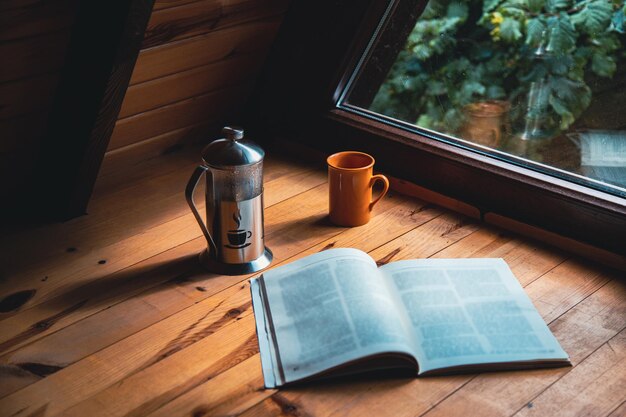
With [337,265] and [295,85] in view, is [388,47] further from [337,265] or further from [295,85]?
[337,265]

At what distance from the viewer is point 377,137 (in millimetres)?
1637

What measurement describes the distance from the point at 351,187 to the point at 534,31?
47cm

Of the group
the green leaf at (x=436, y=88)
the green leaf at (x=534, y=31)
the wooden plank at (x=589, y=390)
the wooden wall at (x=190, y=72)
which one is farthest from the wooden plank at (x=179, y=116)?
the wooden plank at (x=589, y=390)

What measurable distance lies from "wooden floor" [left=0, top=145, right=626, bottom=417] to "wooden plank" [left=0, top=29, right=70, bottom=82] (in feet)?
1.08

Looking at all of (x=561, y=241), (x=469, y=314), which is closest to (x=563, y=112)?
(x=561, y=241)

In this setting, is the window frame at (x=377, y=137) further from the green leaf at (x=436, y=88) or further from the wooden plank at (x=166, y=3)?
the wooden plank at (x=166, y=3)

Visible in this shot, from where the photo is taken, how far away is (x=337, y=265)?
3.92ft

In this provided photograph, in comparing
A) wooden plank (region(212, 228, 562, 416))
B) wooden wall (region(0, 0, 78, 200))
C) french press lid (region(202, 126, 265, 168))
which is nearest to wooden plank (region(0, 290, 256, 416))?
wooden plank (region(212, 228, 562, 416))

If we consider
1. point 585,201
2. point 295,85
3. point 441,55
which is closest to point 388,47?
point 441,55

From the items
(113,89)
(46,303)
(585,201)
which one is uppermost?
(113,89)

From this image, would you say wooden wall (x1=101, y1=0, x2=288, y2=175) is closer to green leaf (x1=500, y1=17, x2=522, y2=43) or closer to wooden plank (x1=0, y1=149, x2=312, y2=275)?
wooden plank (x1=0, y1=149, x2=312, y2=275)

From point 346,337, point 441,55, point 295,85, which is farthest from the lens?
point 295,85

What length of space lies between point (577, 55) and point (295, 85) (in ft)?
2.20

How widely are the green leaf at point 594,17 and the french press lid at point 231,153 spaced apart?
649 millimetres
